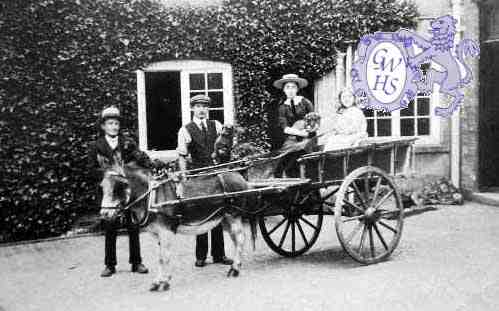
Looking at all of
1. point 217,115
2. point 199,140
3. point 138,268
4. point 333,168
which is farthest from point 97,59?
point 333,168

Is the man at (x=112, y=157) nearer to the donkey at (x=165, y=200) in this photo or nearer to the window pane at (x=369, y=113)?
the donkey at (x=165, y=200)

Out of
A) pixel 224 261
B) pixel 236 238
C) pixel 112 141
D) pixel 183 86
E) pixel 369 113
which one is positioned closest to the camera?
pixel 236 238

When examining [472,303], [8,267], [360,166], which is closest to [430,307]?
[472,303]

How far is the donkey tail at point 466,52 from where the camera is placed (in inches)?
380

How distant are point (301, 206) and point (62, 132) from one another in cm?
495

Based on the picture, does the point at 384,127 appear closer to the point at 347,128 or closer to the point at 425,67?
the point at 425,67

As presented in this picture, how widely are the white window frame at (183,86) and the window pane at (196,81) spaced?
0.09 meters

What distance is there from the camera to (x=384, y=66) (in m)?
10.1

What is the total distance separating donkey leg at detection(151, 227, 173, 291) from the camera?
16.2ft

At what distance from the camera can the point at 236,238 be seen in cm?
542

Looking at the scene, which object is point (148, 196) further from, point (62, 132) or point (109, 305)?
point (62, 132)

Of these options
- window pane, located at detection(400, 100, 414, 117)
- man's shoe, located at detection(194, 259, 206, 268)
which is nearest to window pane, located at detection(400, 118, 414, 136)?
window pane, located at detection(400, 100, 414, 117)

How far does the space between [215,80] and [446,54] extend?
15.4 ft

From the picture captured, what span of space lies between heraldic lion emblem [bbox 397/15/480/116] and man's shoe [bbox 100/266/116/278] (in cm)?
729
